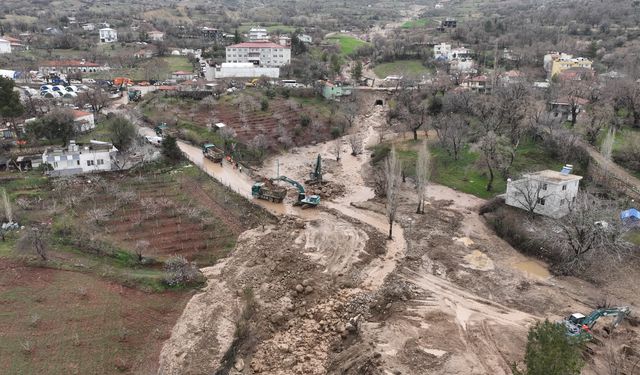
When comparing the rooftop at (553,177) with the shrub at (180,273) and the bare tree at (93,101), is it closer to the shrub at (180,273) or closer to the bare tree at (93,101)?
the shrub at (180,273)

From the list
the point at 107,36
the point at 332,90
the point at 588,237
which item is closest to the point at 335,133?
the point at 332,90

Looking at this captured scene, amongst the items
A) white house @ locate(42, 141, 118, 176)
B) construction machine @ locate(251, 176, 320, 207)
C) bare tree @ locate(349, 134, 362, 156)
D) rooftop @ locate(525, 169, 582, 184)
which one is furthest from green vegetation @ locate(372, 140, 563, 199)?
white house @ locate(42, 141, 118, 176)

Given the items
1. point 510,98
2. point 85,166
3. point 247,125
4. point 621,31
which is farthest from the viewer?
point 621,31

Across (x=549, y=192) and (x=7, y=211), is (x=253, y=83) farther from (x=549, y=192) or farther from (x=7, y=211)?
(x=549, y=192)

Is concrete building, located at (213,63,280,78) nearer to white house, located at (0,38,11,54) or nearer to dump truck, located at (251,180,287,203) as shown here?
dump truck, located at (251,180,287,203)

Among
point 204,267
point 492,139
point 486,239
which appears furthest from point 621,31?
point 204,267

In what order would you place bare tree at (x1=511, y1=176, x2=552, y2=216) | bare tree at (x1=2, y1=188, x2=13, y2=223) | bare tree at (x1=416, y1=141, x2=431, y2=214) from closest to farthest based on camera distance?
bare tree at (x1=2, y1=188, x2=13, y2=223) < bare tree at (x1=511, y1=176, x2=552, y2=216) < bare tree at (x1=416, y1=141, x2=431, y2=214)

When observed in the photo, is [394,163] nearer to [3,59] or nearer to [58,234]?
[58,234]
